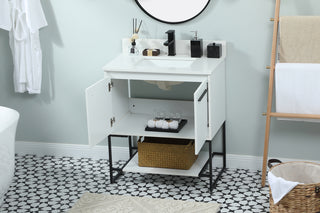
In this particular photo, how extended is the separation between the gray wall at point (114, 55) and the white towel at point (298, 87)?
1.13 ft

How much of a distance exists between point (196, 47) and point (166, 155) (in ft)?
2.61

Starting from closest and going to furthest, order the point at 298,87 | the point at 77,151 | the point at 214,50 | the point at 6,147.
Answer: the point at 6,147 → the point at 298,87 → the point at 214,50 → the point at 77,151

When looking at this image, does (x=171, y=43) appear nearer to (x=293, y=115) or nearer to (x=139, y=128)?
(x=139, y=128)

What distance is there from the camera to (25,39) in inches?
169

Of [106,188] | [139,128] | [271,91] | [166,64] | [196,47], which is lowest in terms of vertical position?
[106,188]

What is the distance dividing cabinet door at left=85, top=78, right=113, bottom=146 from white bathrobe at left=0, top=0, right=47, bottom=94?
31.0 inches

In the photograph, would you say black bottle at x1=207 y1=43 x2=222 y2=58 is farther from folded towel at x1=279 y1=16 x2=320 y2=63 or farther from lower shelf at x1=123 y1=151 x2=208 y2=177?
lower shelf at x1=123 y1=151 x2=208 y2=177

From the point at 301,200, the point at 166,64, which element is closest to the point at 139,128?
the point at 166,64

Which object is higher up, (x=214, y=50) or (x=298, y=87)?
(x=214, y=50)

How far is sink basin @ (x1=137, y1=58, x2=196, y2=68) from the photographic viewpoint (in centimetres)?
397

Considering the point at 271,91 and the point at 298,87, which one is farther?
the point at 271,91

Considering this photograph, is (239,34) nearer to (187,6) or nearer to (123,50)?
(187,6)

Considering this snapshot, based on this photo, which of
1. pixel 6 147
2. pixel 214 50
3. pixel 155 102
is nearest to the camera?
pixel 6 147

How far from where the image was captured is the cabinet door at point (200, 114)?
11.4 ft
